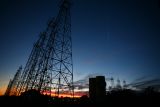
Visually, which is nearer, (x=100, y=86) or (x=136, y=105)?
(x=136, y=105)

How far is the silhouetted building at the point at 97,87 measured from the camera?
24.2 meters

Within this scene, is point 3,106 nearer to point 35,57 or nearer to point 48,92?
point 48,92

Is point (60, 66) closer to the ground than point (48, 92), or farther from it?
farther from it

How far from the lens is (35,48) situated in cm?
3456

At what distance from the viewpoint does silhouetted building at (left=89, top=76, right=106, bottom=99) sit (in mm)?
24250

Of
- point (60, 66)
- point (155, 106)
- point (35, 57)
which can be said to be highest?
point (35, 57)

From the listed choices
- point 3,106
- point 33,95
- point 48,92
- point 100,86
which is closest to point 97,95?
point 100,86

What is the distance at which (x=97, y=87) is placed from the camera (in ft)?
80.7

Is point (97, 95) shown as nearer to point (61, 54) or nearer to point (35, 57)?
point (61, 54)

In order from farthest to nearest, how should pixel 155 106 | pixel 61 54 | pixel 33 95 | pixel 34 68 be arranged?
pixel 34 68 → pixel 61 54 → pixel 33 95 → pixel 155 106

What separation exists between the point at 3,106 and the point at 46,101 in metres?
5.47

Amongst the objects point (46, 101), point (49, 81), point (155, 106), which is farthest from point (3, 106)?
point (155, 106)

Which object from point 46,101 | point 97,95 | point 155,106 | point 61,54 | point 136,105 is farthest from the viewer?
point 97,95

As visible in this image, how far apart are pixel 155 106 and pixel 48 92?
14335 mm
